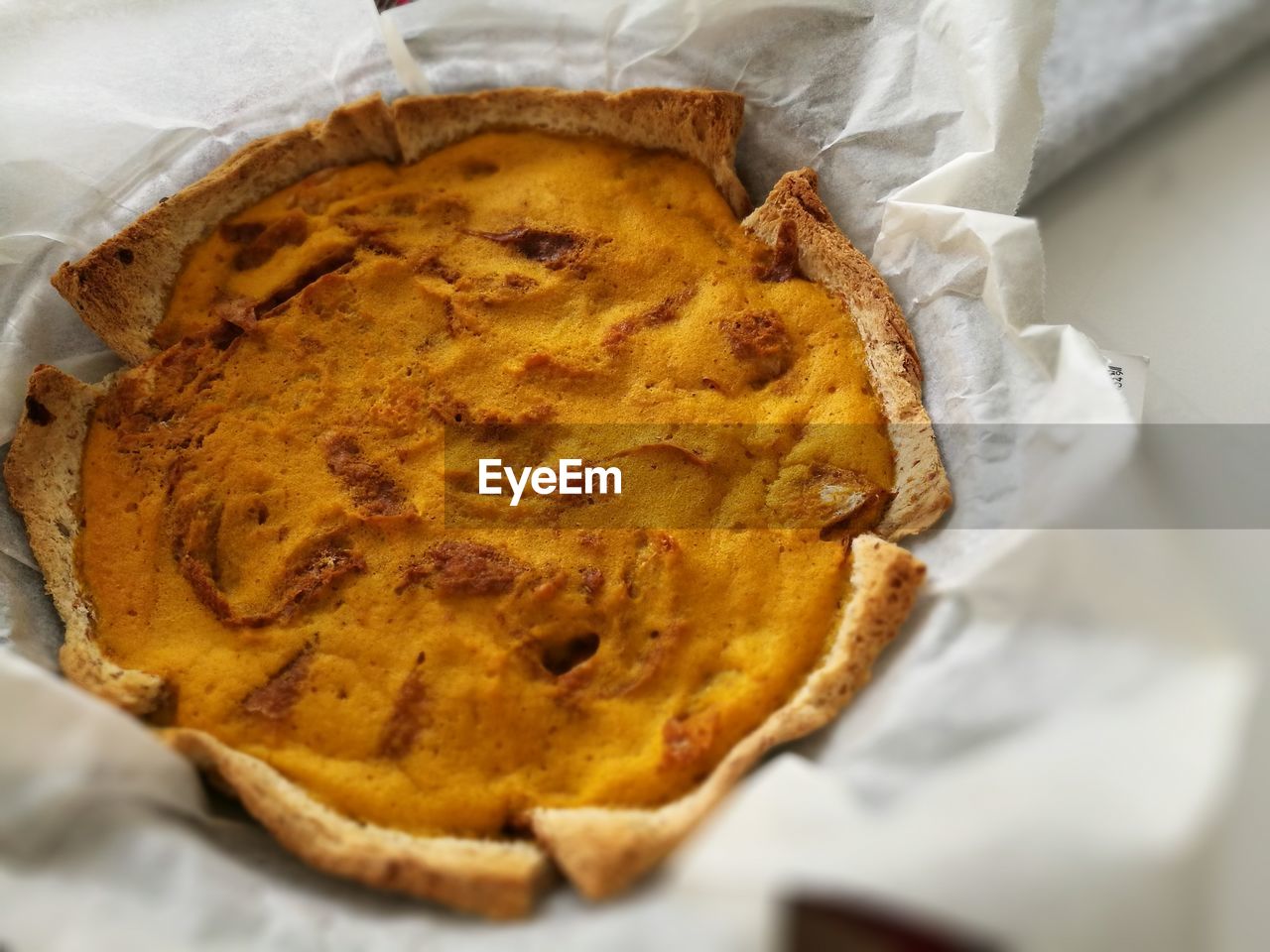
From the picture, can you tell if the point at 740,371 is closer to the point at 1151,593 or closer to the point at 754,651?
the point at 754,651

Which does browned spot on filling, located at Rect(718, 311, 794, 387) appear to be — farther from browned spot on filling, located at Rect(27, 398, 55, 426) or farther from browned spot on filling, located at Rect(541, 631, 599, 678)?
browned spot on filling, located at Rect(27, 398, 55, 426)

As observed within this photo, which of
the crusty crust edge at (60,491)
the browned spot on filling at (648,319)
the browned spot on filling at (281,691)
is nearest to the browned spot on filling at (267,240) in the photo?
the crusty crust edge at (60,491)

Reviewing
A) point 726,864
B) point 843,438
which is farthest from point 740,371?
point 726,864

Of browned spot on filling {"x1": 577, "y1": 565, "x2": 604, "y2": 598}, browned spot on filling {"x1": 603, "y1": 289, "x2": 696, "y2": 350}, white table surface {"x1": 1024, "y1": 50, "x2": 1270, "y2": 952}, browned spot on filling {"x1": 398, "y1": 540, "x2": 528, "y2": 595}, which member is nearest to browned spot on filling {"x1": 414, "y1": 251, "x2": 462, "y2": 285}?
browned spot on filling {"x1": 603, "y1": 289, "x2": 696, "y2": 350}

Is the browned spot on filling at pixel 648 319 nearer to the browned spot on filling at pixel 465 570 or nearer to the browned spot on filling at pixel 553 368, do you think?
the browned spot on filling at pixel 553 368

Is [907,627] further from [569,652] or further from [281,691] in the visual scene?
[281,691]

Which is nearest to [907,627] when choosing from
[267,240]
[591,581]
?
[591,581]
